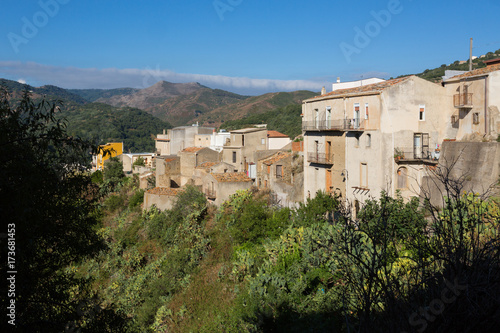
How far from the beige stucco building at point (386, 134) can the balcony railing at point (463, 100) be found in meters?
0.56

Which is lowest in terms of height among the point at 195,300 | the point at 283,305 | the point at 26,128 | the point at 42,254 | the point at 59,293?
the point at 195,300

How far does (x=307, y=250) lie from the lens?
13.1m

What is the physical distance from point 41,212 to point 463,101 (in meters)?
18.1

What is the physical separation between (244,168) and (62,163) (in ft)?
83.1

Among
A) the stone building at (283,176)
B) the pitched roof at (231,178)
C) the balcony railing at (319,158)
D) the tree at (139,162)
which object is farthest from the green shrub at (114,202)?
the balcony railing at (319,158)

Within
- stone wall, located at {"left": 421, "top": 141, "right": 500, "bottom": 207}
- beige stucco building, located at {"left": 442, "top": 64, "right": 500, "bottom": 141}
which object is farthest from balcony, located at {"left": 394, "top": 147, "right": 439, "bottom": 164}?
beige stucco building, located at {"left": 442, "top": 64, "right": 500, "bottom": 141}

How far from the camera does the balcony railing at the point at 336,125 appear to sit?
19711 millimetres

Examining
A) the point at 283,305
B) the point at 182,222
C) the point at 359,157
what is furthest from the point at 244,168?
the point at 283,305

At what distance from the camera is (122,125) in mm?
95188

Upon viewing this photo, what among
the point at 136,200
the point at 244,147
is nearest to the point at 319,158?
the point at 244,147

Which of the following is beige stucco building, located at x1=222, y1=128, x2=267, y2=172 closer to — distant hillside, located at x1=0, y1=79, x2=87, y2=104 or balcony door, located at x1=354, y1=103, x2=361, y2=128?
distant hillside, located at x1=0, y1=79, x2=87, y2=104

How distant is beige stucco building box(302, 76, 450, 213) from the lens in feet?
60.3

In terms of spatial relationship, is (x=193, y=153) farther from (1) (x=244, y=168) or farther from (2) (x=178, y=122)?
(2) (x=178, y=122)

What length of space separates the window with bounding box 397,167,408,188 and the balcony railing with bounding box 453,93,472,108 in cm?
397
